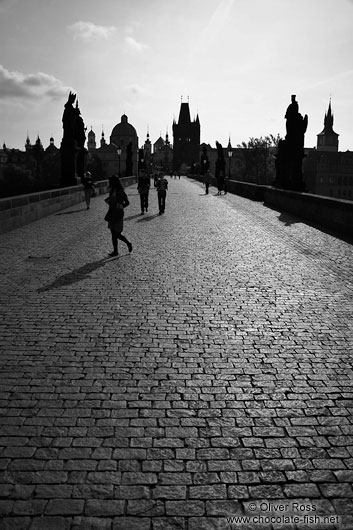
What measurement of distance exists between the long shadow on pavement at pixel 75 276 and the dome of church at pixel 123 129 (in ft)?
528

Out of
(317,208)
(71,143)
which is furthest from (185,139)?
(317,208)

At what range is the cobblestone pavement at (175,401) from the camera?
2.86 metres

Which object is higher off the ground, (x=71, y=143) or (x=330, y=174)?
(x=71, y=143)

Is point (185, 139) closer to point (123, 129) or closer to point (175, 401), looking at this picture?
point (123, 129)

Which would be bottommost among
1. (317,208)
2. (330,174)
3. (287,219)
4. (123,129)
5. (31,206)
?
(330,174)

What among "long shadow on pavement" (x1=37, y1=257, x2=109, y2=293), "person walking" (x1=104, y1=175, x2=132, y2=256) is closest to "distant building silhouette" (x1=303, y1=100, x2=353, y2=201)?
"person walking" (x1=104, y1=175, x2=132, y2=256)

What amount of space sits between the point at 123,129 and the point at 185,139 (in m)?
22.1

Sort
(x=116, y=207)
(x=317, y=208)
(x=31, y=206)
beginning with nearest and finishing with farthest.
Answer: (x=116, y=207) → (x=31, y=206) → (x=317, y=208)

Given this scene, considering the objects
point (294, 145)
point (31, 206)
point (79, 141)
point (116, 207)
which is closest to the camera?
point (116, 207)

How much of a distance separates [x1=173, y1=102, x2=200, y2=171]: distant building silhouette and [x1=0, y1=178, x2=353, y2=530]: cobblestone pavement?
496ft

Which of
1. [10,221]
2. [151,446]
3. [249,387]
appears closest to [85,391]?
[151,446]

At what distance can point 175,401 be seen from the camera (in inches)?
160

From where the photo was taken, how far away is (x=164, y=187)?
1938cm

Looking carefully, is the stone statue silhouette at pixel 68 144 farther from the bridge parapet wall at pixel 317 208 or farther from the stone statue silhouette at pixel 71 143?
the bridge parapet wall at pixel 317 208
